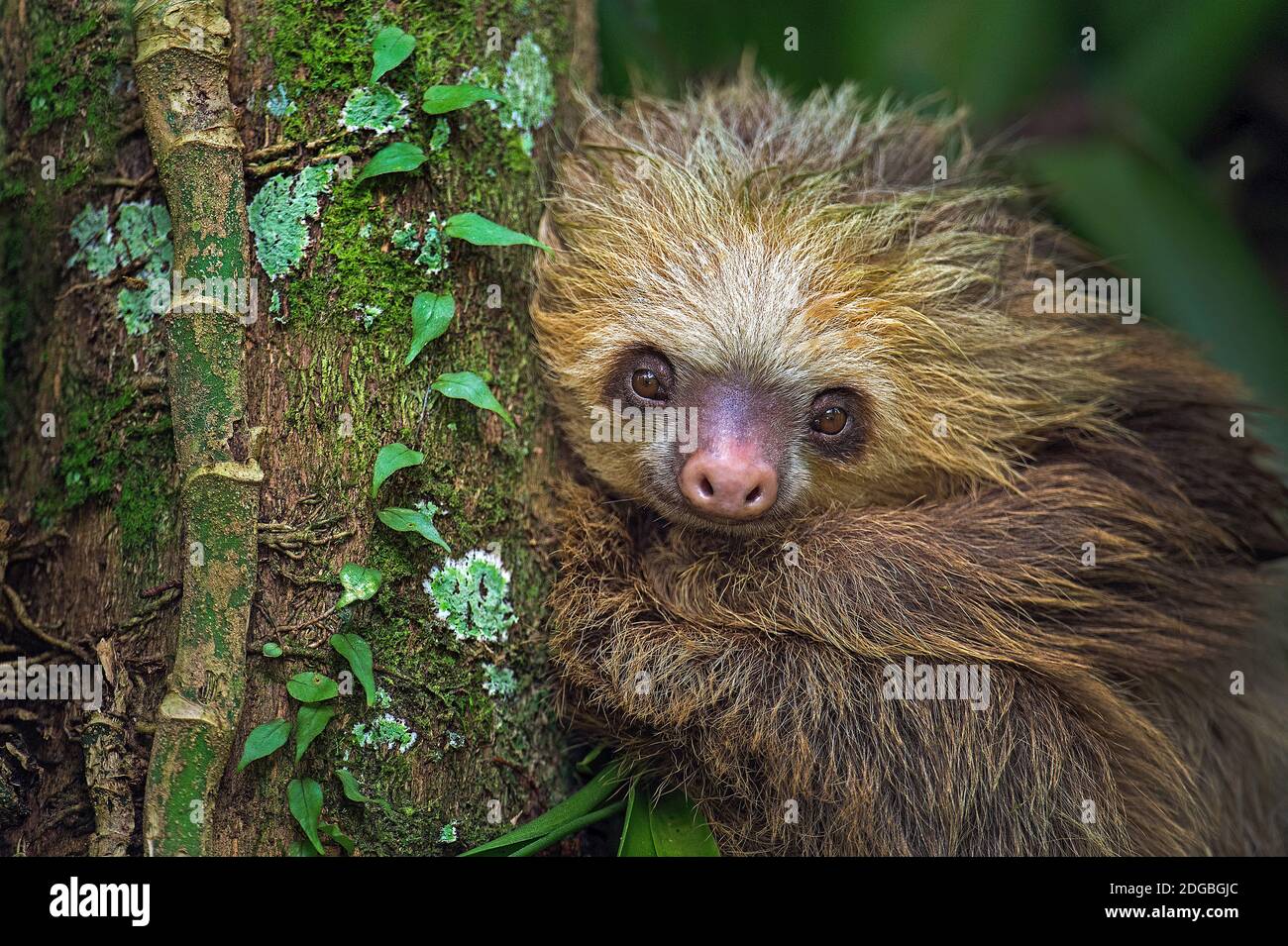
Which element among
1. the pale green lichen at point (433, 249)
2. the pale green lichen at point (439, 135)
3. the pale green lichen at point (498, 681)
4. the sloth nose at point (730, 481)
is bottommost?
the pale green lichen at point (498, 681)

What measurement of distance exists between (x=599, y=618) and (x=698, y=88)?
2.27 metres

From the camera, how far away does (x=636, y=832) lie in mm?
2762

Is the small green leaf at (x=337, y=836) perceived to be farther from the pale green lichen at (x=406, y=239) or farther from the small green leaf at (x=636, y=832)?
the pale green lichen at (x=406, y=239)

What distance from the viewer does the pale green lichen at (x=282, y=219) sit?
2490 millimetres

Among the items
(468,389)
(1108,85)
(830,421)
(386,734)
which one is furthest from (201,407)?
(1108,85)

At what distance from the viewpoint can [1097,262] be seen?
358 cm

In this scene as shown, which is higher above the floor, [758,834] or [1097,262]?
[1097,262]

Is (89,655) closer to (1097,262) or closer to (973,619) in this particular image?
(973,619)

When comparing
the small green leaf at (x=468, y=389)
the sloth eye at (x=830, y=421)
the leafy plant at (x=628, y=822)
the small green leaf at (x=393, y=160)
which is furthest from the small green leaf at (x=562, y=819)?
the small green leaf at (x=393, y=160)

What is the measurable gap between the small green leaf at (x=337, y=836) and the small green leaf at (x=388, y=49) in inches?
68.6

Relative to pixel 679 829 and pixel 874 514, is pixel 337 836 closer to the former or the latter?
pixel 679 829

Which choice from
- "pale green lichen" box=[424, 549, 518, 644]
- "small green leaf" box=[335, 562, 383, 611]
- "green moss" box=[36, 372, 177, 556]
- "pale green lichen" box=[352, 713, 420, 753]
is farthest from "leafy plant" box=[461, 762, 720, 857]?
"green moss" box=[36, 372, 177, 556]

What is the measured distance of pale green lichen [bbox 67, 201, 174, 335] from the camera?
256cm
